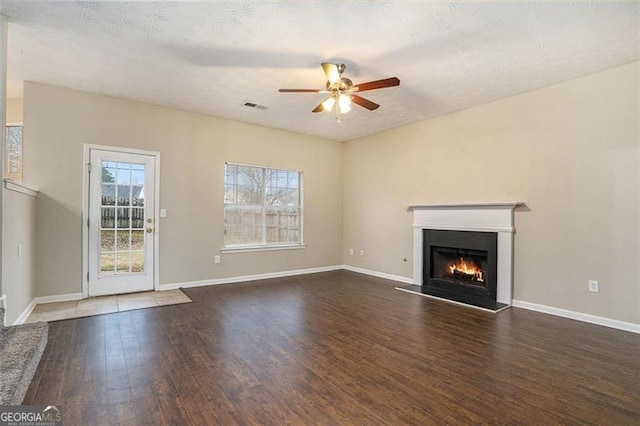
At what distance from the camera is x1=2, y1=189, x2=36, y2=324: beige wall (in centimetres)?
289

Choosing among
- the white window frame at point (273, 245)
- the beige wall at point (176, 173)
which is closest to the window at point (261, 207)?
the white window frame at point (273, 245)

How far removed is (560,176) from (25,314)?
6382 millimetres

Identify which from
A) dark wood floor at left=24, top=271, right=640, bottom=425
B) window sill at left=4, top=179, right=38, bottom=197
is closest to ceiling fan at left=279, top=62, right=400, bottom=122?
dark wood floor at left=24, top=271, right=640, bottom=425

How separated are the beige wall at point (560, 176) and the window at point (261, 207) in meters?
2.33

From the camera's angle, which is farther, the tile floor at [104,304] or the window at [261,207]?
the window at [261,207]

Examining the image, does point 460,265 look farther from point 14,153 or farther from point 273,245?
point 14,153

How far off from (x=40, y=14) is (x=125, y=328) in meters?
2.93

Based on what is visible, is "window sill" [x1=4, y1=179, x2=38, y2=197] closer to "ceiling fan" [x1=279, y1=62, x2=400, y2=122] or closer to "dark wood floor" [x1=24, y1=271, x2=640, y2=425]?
"dark wood floor" [x1=24, y1=271, x2=640, y2=425]

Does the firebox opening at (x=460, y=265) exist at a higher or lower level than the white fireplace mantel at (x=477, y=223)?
lower

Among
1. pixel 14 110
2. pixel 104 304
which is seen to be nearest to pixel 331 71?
pixel 104 304

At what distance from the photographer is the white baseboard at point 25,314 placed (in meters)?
3.21

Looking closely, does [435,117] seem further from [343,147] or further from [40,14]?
[40,14]

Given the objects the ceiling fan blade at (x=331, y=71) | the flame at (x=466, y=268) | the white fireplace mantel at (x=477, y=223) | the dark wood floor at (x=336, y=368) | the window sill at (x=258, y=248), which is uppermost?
the ceiling fan blade at (x=331, y=71)

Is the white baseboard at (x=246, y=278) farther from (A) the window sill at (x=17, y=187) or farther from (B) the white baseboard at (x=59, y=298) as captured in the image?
(A) the window sill at (x=17, y=187)
